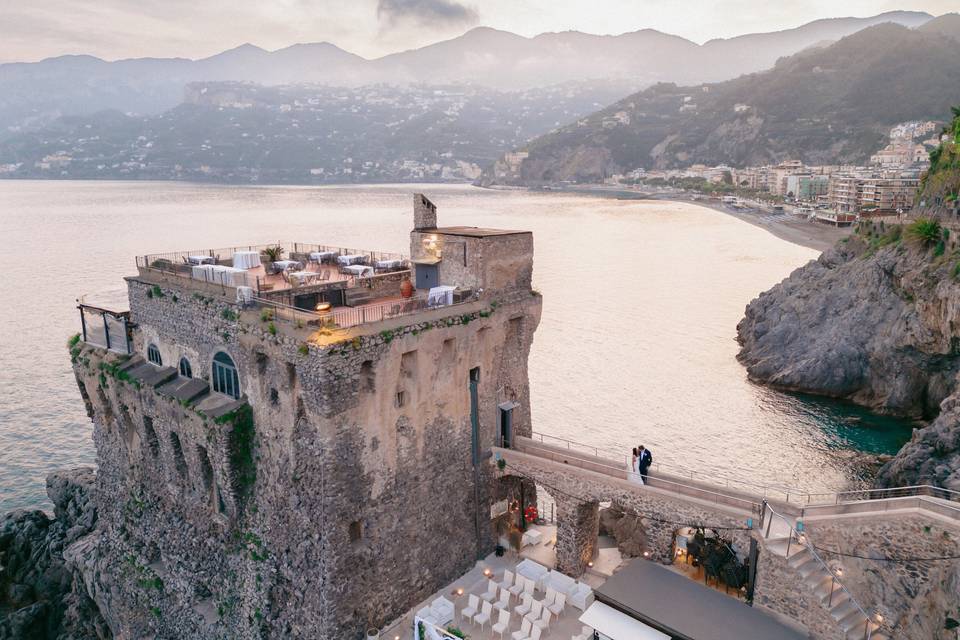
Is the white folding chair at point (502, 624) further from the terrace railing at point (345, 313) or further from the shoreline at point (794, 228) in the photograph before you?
the shoreline at point (794, 228)

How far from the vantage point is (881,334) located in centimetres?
4778

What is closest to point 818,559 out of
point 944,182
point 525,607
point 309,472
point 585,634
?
point 585,634

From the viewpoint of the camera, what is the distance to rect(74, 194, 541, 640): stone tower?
65.4 feet

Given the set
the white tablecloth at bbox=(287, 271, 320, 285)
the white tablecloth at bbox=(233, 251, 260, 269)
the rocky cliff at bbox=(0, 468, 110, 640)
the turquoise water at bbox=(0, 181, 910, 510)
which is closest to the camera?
the white tablecloth at bbox=(287, 271, 320, 285)

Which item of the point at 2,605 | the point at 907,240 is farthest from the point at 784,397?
the point at 2,605

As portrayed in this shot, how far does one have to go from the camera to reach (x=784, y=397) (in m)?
50.3

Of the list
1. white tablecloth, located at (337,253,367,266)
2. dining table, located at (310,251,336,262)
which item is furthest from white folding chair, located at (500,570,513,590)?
dining table, located at (310,251,336,262)

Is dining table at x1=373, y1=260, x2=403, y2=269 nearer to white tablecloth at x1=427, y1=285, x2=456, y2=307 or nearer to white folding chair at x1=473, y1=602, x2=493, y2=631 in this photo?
white tablecloth at x1=427, y1=285, x2=456, y2=307

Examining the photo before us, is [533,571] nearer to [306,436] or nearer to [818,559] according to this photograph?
[818,559]

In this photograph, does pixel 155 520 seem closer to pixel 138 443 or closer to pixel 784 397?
pixel 138 443

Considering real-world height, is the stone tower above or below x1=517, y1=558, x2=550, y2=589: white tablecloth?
above

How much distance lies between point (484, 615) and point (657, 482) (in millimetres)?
6963

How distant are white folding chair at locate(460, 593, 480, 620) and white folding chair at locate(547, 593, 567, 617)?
2334 mm

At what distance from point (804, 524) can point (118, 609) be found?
2636 cm
